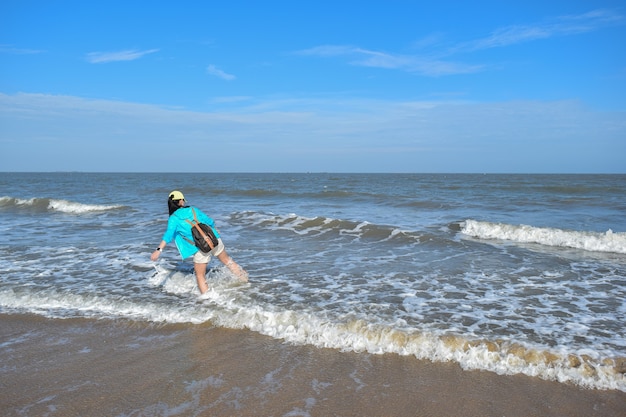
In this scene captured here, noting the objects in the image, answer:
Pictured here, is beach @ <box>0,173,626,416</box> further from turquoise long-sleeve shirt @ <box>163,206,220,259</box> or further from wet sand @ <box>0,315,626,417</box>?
turquoise long-sleeve shirt @ <box>163,206,220,259</box>

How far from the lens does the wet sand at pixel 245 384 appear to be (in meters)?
3.67

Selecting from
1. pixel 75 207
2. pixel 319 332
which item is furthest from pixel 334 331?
pixel 75 207

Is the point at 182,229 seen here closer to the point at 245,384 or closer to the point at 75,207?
the point at 245,384

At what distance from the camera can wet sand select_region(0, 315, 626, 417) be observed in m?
3.67

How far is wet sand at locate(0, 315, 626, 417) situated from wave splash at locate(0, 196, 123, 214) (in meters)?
19.0

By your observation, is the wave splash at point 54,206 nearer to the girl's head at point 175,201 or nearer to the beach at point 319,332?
the beach at point 319,332

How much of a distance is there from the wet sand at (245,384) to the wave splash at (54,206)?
746 inches

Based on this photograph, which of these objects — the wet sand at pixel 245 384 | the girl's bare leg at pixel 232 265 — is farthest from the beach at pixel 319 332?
the girl's bare leg at pixel 232 265

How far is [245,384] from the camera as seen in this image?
4.09 metres

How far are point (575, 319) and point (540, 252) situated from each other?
5.46 metres

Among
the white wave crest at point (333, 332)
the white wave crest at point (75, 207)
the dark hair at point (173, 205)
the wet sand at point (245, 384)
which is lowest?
the wet sand at point (245, 384)

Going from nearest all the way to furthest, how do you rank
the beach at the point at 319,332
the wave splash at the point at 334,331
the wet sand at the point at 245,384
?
the wet sand at the point at 245,384
the beach at the point at 319,332
the wave splash at the point at 334,331

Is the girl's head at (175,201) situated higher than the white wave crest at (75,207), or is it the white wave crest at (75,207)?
the girl's head at (175,201)

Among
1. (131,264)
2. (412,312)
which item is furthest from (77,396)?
(131,264)
